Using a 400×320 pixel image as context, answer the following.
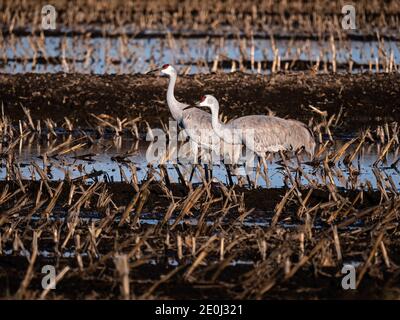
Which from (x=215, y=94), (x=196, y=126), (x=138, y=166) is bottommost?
(x=138, y=166)

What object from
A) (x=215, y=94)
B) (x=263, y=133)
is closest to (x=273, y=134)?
(x=263, y=133)

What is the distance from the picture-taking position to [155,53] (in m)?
19.5

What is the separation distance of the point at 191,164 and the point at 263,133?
0.89 m

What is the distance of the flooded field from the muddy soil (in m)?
0.03

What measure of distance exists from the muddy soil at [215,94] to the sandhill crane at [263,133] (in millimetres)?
2068

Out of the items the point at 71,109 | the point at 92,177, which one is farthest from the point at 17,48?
the point at 92,177

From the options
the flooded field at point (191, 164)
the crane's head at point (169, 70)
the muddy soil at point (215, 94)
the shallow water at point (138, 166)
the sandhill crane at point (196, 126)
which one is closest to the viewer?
the flooded field at point (191, 164)

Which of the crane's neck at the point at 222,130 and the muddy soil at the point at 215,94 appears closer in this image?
the crane's neck at the point at 222,130

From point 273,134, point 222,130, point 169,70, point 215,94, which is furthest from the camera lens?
point 215,94

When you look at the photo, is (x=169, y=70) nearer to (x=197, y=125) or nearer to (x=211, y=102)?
(x=197, y=125)

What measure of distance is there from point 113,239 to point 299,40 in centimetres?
1400

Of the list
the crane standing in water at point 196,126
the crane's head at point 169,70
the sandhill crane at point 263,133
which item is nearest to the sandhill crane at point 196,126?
the crane standing in water at point 196,126

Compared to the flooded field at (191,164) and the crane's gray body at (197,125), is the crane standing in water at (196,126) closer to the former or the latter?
the crane's gray body at (197,125)

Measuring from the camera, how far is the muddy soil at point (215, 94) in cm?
1418
